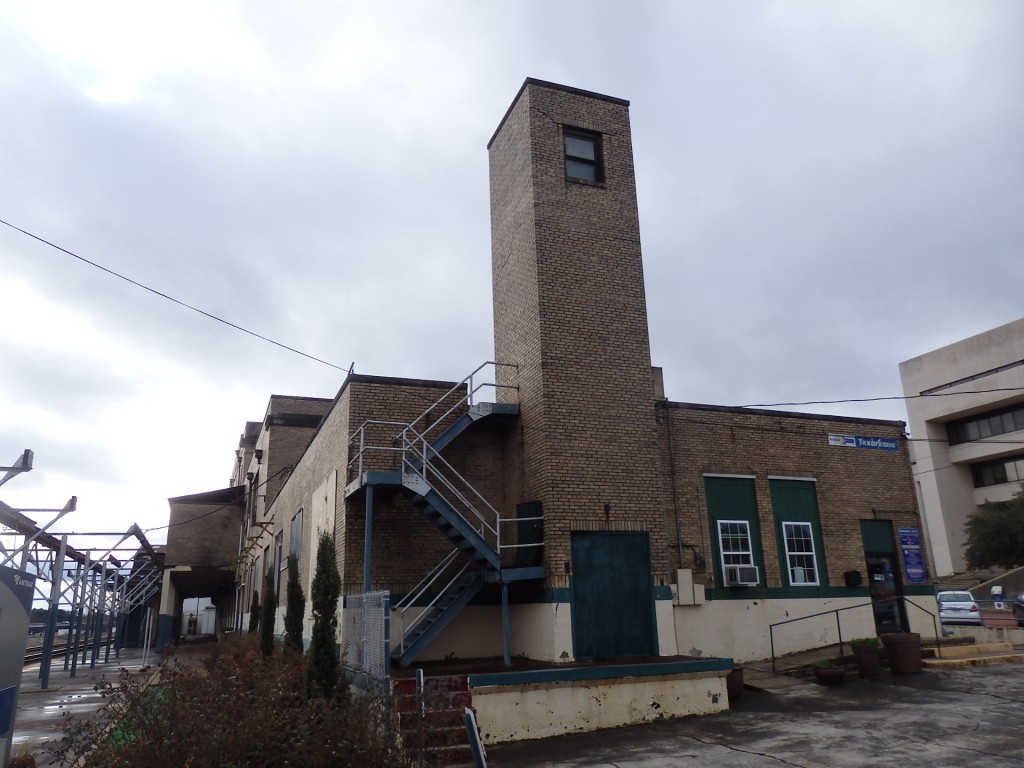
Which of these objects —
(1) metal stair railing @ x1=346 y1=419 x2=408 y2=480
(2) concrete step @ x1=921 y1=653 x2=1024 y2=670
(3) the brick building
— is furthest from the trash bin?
(1) metal stair railing @ x1=346 y1=419 x2=408 y2=480

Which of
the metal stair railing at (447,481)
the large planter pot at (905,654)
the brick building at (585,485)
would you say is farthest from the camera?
the large planter pot at (905,654)

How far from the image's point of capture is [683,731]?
36.6 feet

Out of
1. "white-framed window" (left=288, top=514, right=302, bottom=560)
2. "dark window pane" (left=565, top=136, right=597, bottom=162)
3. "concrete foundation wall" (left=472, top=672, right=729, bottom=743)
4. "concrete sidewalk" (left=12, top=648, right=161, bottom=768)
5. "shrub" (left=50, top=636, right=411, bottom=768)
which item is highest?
"dark window pane" (left=565, top=136, right=597, bottom=162)

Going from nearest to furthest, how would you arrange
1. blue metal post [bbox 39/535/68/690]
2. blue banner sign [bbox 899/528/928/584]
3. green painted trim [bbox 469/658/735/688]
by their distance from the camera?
1. green painted trim [bbox 469/658/735/688]
2. blue banner sign [bbox 899/528/928/584]
3. blue metal post [bbox 39/535/68/690]

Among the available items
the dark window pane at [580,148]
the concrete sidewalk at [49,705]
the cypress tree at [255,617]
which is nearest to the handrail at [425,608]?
the concrete sidewalk at [49,705]

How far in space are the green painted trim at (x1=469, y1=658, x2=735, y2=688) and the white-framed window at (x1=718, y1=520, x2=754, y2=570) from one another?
4326 mm

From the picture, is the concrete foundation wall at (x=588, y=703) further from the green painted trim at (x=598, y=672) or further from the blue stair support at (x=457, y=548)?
the blue stair support at (x=457, y=548)

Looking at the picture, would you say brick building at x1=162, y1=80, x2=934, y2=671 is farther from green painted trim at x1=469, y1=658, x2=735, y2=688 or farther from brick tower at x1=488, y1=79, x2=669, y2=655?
green painted trim at x1=469, y1=658, x2=735, y2=688

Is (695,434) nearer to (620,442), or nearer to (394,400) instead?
(620,442)

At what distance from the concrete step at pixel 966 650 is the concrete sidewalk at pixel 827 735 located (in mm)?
2558

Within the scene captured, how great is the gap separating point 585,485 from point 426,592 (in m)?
3.60

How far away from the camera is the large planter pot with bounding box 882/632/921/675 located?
1501 cm

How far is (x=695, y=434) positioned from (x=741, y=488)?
1650mm

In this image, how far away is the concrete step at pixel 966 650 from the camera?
16234mm
